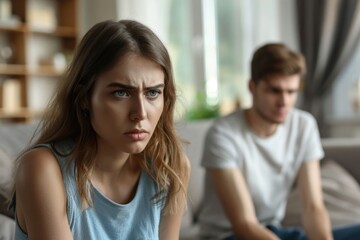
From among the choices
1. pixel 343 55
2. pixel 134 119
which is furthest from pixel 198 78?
pixel 134 119

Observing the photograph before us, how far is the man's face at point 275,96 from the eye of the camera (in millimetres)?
2119

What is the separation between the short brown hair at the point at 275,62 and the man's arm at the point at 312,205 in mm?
383

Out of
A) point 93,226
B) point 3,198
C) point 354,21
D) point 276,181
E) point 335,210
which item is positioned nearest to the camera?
point 93,226

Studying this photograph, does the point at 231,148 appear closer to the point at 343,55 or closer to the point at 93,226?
the point at 93,226

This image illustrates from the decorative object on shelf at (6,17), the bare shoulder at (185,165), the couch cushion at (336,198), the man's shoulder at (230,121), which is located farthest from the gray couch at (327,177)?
the decorative object on shelf at (6,17)

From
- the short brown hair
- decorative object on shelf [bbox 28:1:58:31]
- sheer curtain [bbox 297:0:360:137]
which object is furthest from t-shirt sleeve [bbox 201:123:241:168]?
decorative object on shelf [bbox 28:1:58:31]

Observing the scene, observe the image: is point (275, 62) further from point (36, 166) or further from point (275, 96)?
point (36, 166)

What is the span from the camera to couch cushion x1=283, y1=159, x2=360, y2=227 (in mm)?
2553

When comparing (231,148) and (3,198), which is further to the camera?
(231,148)

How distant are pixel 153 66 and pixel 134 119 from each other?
0.42ft

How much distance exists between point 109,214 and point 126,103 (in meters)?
0.30

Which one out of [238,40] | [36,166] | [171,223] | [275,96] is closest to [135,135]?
[36,166]

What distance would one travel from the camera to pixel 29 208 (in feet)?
3.94

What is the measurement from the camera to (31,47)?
5.38 m
